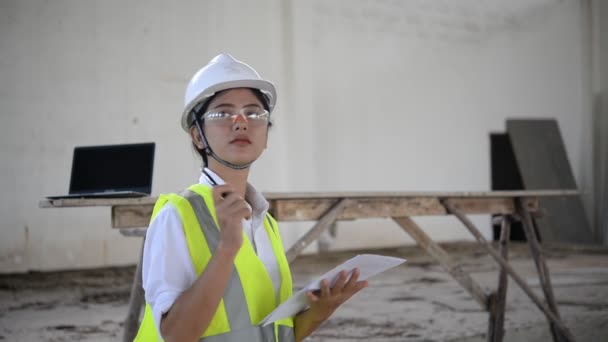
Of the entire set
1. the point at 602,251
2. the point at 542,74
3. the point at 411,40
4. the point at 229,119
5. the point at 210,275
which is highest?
the point at 411,40

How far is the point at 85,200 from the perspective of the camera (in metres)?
2.52

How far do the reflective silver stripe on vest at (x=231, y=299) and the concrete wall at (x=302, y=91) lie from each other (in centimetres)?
732

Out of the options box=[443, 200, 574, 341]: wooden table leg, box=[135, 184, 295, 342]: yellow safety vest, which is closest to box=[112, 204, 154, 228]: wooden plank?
box=[135, 184, 295, 342]: yellow safety vest

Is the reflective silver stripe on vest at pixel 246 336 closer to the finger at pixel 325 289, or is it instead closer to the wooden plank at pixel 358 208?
the finger at pixel 325 289

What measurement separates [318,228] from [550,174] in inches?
325

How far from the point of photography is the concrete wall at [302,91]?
7.93 m

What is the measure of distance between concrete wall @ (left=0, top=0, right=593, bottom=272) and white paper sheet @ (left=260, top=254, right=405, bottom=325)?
290 inches

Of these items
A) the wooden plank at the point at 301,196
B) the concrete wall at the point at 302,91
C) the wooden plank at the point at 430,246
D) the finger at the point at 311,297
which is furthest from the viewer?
the concrete wall at the point at 302,91

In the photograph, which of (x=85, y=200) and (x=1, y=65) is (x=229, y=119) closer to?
A: (x=85, y=200)

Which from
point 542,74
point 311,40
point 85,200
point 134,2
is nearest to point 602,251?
point 542,74

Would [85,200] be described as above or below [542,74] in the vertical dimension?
below

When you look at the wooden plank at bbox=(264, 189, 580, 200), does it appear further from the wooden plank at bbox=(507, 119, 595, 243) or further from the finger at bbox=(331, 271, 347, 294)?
the wooden plank at bbox=(507, 119, 595, 243)

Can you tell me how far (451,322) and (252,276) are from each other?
3.51 meters

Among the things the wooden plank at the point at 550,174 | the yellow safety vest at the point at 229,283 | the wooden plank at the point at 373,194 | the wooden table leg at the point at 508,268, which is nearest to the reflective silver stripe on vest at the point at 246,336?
the yellow safety vest at the point at 229,283
